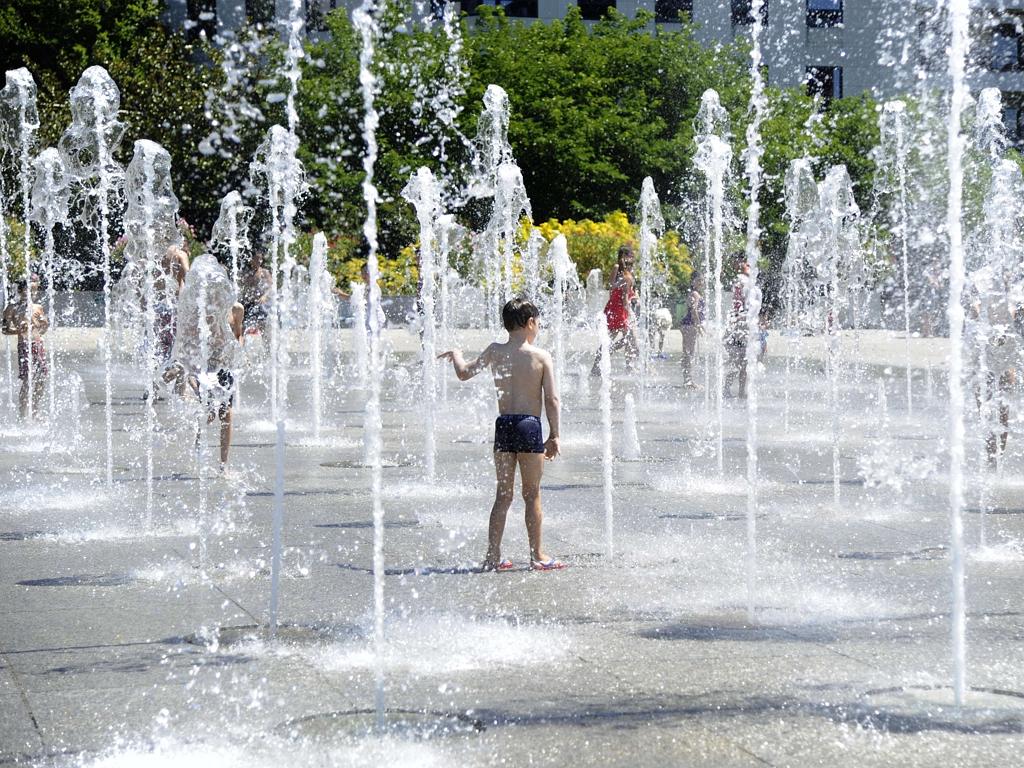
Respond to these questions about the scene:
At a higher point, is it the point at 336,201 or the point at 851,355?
the point at 336,201

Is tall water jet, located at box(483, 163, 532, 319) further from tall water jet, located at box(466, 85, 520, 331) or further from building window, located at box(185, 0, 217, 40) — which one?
building window, located at box(185, 0, 217, 40)

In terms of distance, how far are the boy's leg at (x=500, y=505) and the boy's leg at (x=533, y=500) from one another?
0.07m

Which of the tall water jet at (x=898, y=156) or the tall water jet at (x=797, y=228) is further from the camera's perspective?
the tall water jet at (x=898, y=156)

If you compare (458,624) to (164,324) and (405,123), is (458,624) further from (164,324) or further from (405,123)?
(405,123)

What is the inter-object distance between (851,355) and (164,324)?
14.6 metres

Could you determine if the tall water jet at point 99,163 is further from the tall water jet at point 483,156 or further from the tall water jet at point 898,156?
the tall water jet at point 898,156


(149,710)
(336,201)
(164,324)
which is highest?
(336,201)

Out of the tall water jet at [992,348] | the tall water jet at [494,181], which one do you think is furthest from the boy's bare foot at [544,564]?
the tall water jet at [494,181]

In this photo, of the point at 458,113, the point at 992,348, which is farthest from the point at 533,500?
the point at 458,113

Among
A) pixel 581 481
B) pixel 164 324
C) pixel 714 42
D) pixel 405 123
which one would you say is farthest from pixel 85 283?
pixel 581 481

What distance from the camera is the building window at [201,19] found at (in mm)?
46172

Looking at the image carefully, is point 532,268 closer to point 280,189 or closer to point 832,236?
Result: point 832,236

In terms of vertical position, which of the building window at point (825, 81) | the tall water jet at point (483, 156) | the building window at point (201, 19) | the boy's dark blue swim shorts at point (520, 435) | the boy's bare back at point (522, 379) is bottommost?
the boy's dark blue swim shorts at point (520, 435)

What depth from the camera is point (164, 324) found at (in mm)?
15539
